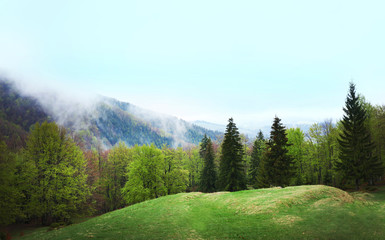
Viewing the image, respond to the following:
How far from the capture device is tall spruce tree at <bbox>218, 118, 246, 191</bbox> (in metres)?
41.9

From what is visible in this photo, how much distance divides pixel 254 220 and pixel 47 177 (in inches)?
1180

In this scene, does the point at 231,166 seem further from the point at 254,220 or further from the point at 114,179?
the point at 114,179

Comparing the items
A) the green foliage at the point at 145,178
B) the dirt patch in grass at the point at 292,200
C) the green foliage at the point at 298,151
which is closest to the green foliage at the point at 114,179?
the green foliage at the point at 145,178

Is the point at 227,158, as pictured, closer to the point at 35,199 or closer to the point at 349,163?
the point at 349,163

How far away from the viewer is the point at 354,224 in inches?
642

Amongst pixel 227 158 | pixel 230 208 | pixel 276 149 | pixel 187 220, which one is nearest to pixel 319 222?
pixel 230 208

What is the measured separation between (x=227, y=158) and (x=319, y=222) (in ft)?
85.9

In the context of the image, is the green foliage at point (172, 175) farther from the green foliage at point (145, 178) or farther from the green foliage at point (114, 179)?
the green foliage at point (114, 179)

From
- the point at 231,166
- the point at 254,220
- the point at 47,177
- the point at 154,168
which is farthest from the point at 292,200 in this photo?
the point at 47,177

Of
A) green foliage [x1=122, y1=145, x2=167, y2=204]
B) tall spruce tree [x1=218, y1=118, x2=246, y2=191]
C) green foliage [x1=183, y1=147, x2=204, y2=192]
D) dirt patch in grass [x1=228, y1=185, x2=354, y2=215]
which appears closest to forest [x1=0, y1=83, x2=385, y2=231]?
tall spruce tree [x1=218, y1=118, x2=246, y2=191]

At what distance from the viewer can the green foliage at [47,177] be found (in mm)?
28938

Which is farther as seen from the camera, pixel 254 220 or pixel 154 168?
pixel 154 168

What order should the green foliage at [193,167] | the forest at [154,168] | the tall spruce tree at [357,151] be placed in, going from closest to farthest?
1. the forest at [154,168]
2. the tall spruce tree at [357,151]
3. the green foliage at [193,167]

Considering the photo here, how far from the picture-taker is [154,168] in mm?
43750
